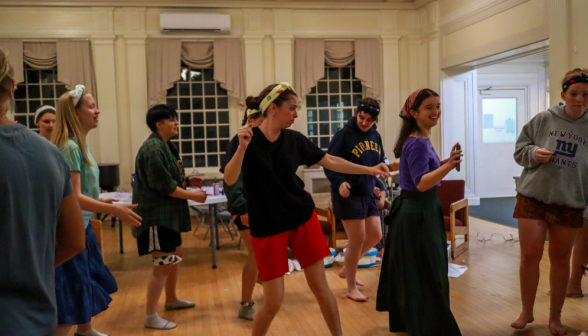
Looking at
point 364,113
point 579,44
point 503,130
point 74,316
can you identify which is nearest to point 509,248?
point 579,44

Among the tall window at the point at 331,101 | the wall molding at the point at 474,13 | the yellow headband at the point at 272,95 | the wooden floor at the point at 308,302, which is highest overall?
the wall molding at the point at 474,13

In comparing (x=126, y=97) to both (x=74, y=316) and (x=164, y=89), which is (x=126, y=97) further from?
(x=74, y=316)

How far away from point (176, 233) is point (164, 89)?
20.2ft

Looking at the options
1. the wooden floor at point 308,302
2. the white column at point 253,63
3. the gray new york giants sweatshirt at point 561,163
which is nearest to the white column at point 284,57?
the white column at point 253,63

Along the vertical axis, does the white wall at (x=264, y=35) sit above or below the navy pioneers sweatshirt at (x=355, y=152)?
above

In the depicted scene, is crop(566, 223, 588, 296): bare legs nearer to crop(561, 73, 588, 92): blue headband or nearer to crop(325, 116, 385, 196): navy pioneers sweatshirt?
crop(561, 73, 588, 92): blue headband

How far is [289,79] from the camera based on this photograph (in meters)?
9.36

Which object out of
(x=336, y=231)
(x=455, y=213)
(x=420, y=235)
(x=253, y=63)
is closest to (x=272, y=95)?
(x=420, y=235)

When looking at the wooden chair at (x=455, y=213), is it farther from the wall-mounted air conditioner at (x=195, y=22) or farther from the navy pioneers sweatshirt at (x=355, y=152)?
the wall-mounted air conditioner at (x=195, y=22)

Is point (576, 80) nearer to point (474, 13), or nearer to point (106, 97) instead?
point (474, 13)

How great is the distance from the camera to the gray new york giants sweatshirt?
290 cm

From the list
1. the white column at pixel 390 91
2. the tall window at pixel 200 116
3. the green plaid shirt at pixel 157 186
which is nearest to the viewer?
the green plaid shirt at pixel 157 186

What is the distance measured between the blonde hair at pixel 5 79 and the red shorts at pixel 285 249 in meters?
1.48

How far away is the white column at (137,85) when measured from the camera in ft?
29.1
